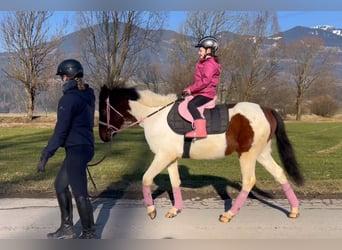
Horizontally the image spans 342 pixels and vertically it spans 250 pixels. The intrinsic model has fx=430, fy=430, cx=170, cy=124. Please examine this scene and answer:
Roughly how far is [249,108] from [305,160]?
7.84m

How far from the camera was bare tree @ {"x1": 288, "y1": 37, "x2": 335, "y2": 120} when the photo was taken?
7444 centimetres

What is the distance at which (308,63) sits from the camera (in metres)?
77.1

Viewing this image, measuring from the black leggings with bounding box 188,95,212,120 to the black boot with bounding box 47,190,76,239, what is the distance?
1803 mm

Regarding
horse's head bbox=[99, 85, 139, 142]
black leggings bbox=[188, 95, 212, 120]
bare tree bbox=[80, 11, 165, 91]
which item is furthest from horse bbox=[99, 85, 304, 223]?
bare tree bbox=[80, 11, 165, 91]

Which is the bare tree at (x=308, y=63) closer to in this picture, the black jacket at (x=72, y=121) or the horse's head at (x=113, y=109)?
the horse's head at (x=113, y=109)

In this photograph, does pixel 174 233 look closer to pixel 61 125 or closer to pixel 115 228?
pixel 115 228

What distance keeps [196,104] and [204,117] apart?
19 cm

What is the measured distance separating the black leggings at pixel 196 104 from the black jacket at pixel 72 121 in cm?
144

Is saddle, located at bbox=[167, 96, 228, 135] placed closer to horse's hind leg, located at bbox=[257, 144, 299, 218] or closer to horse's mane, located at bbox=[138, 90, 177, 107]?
horse's mane, located at bbox=[138, 90, 177, 107]

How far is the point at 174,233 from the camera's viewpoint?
15.8 ft

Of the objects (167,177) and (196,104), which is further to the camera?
(167,177)

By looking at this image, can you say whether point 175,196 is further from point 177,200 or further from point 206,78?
point 206,78

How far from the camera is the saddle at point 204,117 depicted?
213 inches

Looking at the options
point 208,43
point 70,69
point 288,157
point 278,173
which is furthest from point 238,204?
point 70,69
